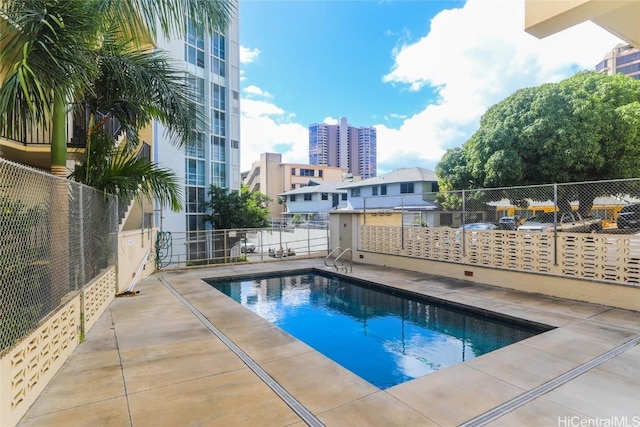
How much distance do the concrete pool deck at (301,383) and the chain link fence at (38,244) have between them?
84cm

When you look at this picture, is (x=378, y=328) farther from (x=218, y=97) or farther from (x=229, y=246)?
(x=218, y=97)

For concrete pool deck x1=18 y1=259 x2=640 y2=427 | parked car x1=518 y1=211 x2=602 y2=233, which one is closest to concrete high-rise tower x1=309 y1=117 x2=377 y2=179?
parked car x1=518 y1=211 x2=602 y2=233

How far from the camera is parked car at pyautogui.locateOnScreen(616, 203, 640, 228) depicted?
632 cm

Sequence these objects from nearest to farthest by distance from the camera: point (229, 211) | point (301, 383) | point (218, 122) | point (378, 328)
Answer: point (301, 383) < point (378, 328) < point (229, 211) < point (218, 122)

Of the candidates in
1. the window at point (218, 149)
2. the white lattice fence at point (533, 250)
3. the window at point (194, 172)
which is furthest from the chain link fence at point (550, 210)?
the window at point (218, 149)

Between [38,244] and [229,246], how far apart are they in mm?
14504

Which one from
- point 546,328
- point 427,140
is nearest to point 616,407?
point 546,328

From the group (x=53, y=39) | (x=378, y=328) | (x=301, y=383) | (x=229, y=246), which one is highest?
(x=53, y=39)

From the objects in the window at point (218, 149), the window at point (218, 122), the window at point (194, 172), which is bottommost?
the window at point (194, 172)

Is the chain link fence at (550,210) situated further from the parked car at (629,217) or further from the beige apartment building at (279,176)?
the beige apartment building at (279,176)

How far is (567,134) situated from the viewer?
1155cm

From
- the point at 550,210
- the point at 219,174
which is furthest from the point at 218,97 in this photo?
the point at 550,210

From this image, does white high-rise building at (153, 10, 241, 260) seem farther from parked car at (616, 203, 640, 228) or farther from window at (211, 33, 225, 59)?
parked car at (616, 203, 640, 228)

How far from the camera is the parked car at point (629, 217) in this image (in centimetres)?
632
